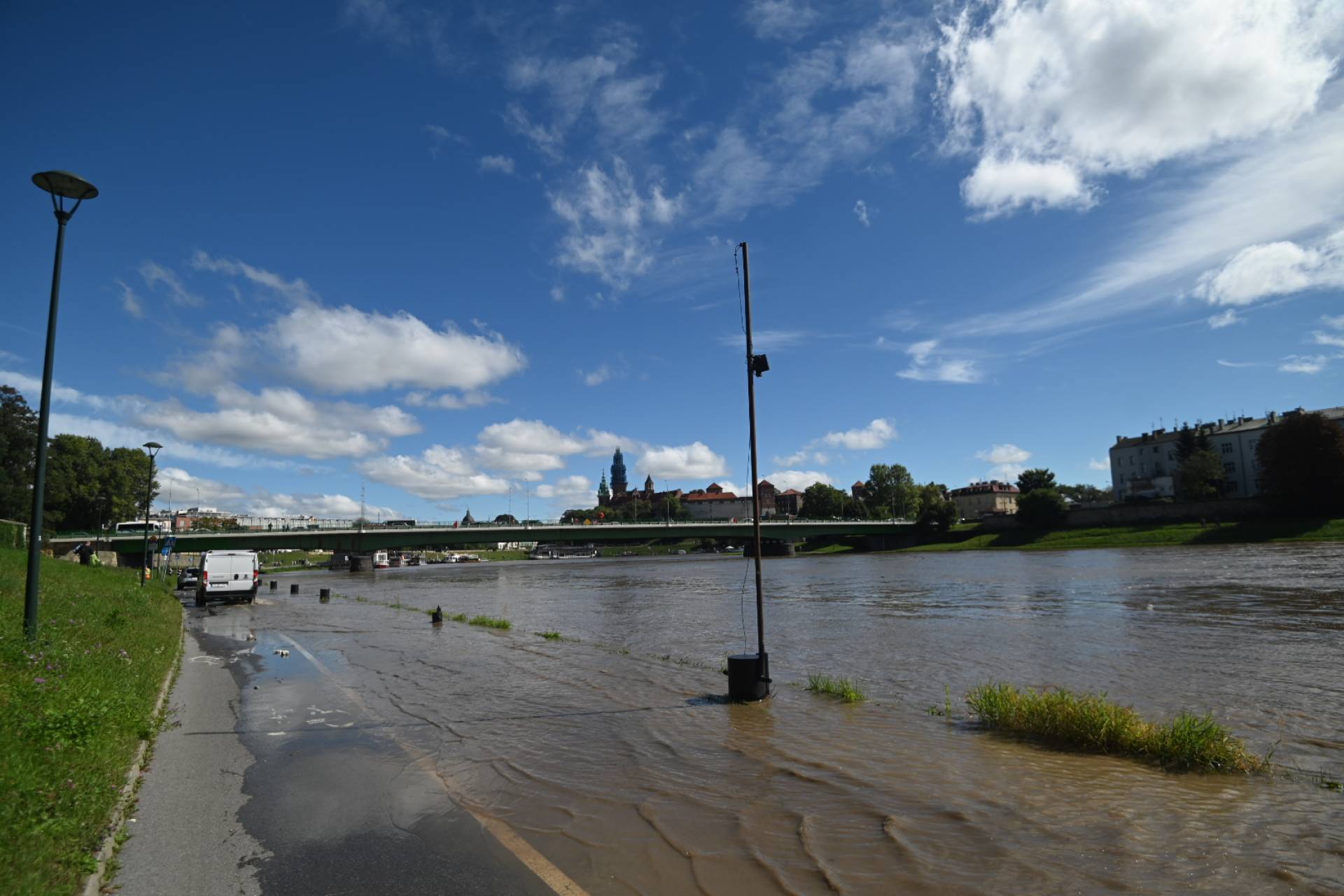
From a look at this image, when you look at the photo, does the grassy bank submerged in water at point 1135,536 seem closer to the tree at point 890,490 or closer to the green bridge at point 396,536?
the green bridge at point 396,536

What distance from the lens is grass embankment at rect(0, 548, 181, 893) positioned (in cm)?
466

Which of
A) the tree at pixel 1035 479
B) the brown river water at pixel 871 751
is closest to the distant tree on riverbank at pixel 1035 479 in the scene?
the tree at pixel 1035 479

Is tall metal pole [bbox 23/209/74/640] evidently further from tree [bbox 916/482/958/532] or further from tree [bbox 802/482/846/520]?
tree [bbox 802/482/846/520]

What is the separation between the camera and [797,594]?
42.4 metres

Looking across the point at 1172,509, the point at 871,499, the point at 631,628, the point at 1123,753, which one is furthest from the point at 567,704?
the point at 871,499

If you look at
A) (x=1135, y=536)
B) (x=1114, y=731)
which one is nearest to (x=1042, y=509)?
(x=1135, y=536)

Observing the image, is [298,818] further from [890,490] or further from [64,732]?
[890,490]

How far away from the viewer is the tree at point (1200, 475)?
3999 inches

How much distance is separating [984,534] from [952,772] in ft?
344

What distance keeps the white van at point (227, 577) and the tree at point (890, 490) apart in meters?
139

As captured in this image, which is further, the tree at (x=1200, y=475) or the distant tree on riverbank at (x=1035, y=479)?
the distant tree on riverbank at (x=1035, y=479)

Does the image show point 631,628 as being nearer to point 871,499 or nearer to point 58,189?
point 58,189

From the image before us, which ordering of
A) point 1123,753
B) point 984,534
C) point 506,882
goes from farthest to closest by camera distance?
point 984,534, point 1123,753, point 506,882

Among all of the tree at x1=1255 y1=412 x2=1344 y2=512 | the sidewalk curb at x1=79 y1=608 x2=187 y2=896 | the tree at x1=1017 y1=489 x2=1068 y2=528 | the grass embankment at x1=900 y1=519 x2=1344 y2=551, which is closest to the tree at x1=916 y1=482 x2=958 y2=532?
the grass embankment at x1=900 y1=519 x2=1344 y2=551
